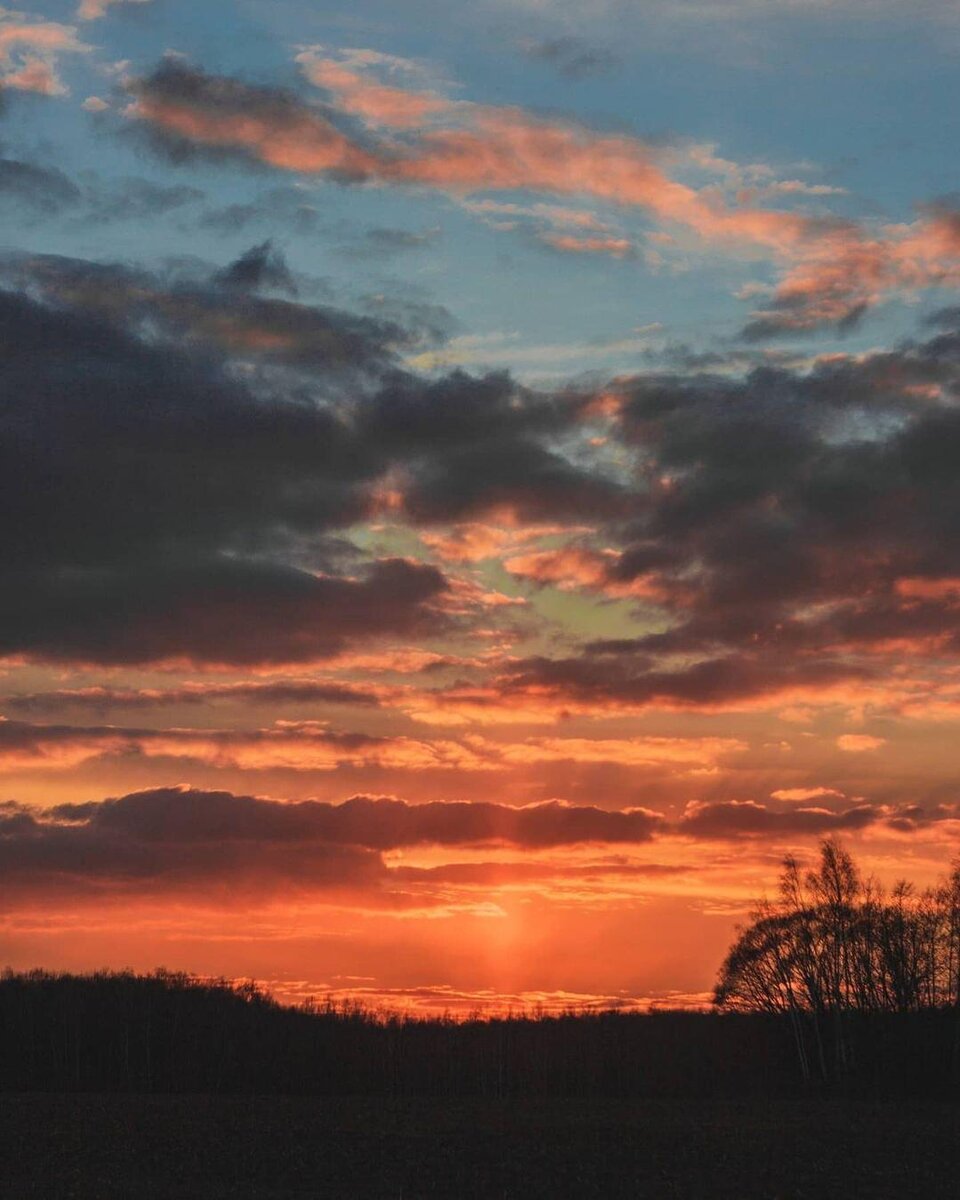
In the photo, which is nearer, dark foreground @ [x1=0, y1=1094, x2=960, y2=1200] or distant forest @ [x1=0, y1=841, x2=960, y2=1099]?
dark foreground @ [x1=0, y1=1094, x2=960, y2=1200]

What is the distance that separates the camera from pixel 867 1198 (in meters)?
50.8

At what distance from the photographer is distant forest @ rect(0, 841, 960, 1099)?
423 ft

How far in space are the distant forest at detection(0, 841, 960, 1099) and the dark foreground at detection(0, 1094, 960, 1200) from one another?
29106 mm

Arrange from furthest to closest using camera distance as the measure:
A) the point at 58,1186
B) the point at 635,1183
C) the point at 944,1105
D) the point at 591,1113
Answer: the point at 944,1105
the point at 591,1113
the point at 635,1183
the point at 58,1186


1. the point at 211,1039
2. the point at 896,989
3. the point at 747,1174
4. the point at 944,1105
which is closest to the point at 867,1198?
the point at 747,1174

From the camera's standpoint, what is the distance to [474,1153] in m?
64.9

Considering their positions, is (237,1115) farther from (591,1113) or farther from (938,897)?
(938,897)

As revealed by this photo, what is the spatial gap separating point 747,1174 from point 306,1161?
19.6 meters

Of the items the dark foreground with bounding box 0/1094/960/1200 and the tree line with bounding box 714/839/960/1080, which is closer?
the dark foreground with bounding box 0/1094/960/1200

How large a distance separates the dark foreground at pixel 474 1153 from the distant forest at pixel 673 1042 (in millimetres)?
29106

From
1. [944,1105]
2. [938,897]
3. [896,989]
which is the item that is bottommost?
[944,1105]

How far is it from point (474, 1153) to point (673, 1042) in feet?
412

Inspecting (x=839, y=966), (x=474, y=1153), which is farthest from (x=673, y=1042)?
(x=474, y=1153)

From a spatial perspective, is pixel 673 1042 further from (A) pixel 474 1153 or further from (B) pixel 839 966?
(A) pixel 474 1153
